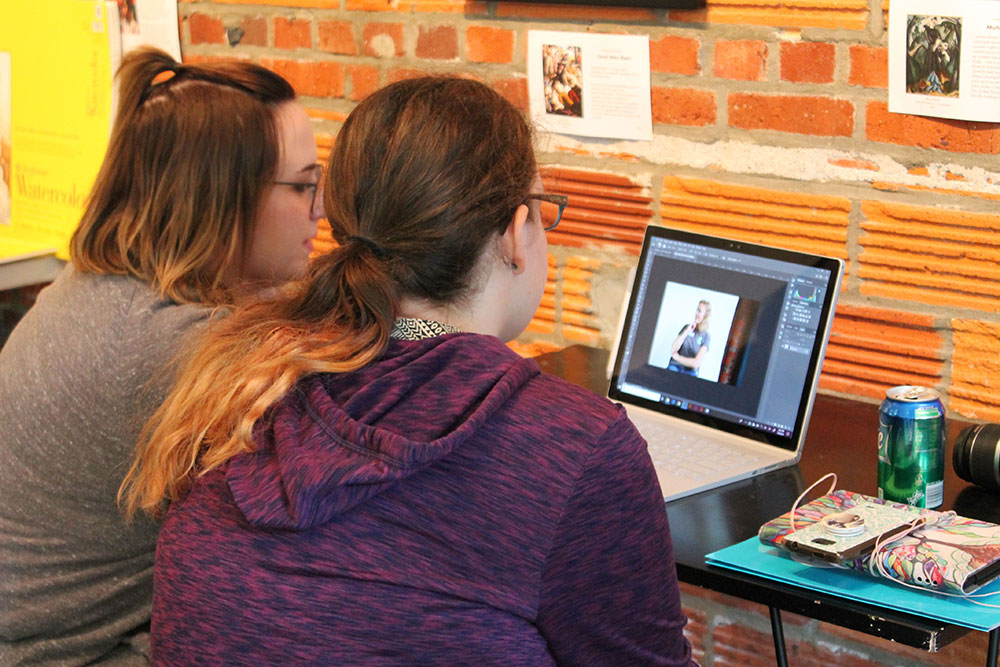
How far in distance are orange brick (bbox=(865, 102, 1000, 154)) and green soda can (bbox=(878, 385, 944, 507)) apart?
0.46 metres

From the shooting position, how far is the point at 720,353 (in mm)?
1595

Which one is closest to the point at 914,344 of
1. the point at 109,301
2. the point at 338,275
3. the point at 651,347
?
the point at 651,347

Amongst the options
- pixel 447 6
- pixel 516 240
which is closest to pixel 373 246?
pixel 516 240

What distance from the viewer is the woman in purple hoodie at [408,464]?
888 millimetres

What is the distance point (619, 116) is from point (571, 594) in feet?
3.79

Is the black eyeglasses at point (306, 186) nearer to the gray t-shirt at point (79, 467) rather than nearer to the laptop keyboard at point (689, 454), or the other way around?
the gray t-shirt at point (79, 467)

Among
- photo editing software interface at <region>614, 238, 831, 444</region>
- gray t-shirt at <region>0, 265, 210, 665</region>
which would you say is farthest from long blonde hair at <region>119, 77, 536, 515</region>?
photo editing software interface at <region>614, 238, 831, 444</region>

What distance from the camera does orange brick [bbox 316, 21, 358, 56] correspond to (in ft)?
7.19

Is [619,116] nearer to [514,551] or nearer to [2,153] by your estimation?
[514,551]

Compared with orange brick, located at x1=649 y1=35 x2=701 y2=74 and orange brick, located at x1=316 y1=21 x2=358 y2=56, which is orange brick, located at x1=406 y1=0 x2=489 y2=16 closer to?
orange brick, located at x1=316 y1=21 x2=358 y2=56

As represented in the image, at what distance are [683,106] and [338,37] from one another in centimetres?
74

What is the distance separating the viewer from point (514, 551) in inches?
35.1

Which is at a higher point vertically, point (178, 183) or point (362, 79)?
point (362, 79)

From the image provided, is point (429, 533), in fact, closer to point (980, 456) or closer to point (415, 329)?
point (415, 329)
